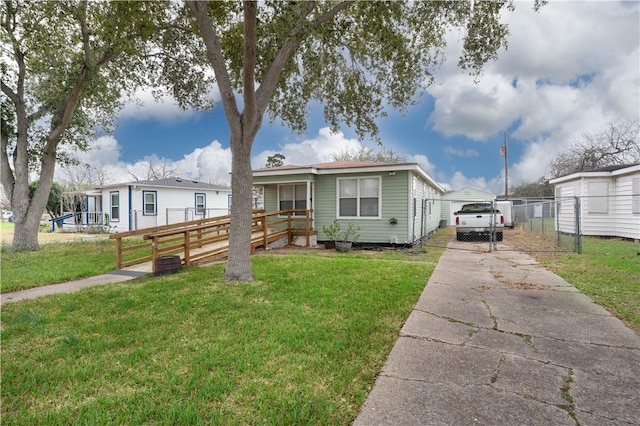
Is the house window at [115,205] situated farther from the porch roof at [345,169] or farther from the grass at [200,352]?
the grass at [200,352]

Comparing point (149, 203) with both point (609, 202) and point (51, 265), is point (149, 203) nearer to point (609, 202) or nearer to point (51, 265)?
point (51, 265)

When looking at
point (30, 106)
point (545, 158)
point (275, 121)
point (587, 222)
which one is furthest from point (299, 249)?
point (545, 158)

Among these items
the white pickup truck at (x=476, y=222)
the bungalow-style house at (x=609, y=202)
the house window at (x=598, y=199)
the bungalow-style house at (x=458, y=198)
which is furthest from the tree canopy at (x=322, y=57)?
the bungalow-style house at (x=458, y=198)

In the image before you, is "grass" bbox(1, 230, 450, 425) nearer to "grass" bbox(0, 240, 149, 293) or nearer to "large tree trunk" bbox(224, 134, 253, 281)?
"large tree trunk" bbox(224, 134, 253, 281)

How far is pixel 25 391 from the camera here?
97.7 inches

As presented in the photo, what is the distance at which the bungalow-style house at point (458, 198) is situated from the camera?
24531mm

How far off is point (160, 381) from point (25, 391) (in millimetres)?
998

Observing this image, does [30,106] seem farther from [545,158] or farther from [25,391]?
[545,158]

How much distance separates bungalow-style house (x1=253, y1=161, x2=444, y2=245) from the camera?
1105cm

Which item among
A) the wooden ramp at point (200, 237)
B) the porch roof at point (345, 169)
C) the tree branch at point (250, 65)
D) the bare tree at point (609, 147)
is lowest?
the wooden ramp at point (200, 237)

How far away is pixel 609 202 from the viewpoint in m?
12.9

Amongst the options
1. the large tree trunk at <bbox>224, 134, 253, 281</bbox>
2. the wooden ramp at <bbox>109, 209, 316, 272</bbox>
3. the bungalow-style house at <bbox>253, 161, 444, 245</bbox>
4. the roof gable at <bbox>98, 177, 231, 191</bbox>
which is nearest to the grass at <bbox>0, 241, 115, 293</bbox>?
the wooden ramp at <bbox>109, 209, 316, 272</bbox>

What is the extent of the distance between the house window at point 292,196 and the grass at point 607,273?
7.77m

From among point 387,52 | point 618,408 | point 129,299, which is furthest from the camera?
point 387,52
